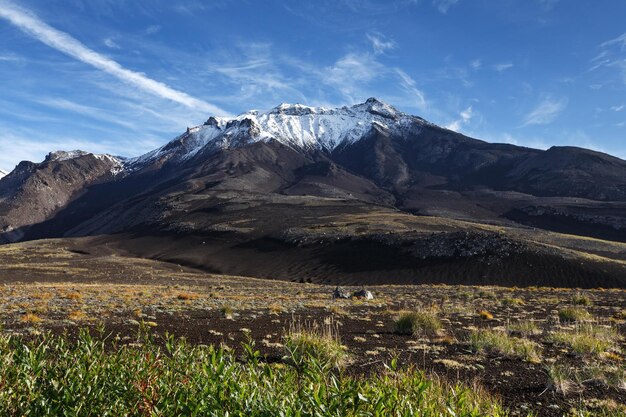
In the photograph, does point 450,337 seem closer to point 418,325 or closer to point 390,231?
point 418,325

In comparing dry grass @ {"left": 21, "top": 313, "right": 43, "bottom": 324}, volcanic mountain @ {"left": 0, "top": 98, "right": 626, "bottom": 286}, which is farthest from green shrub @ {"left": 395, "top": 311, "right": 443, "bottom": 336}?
volcanic mountain @ {"left": 0, "top": 98, "right": 626, "bottom": 286}

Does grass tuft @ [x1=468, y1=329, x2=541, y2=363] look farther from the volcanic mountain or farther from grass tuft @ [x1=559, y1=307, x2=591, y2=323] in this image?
the volcanic mountain

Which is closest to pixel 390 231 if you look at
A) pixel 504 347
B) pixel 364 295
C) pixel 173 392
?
pixel 364 295

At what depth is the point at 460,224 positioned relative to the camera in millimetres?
95125

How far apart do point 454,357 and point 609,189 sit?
193007 millimetres

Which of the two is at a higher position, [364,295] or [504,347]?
[504,347]

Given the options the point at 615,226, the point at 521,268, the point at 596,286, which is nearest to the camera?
the point at 596,286

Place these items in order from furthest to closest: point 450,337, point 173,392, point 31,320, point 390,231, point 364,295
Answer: point 390,231 < point 364,295 < point 31,320 < point 450,337 < point 173,392

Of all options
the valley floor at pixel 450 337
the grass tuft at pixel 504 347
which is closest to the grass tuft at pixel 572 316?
the valley floor at pixel 450 337

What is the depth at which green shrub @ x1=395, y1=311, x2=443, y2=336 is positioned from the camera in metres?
14.7

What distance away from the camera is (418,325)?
1498cm

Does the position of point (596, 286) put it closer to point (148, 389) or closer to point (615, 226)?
point (148, 389)

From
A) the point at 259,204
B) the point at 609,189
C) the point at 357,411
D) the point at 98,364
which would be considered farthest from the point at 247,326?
the point at 609,189

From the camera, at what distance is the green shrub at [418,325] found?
580 inches
